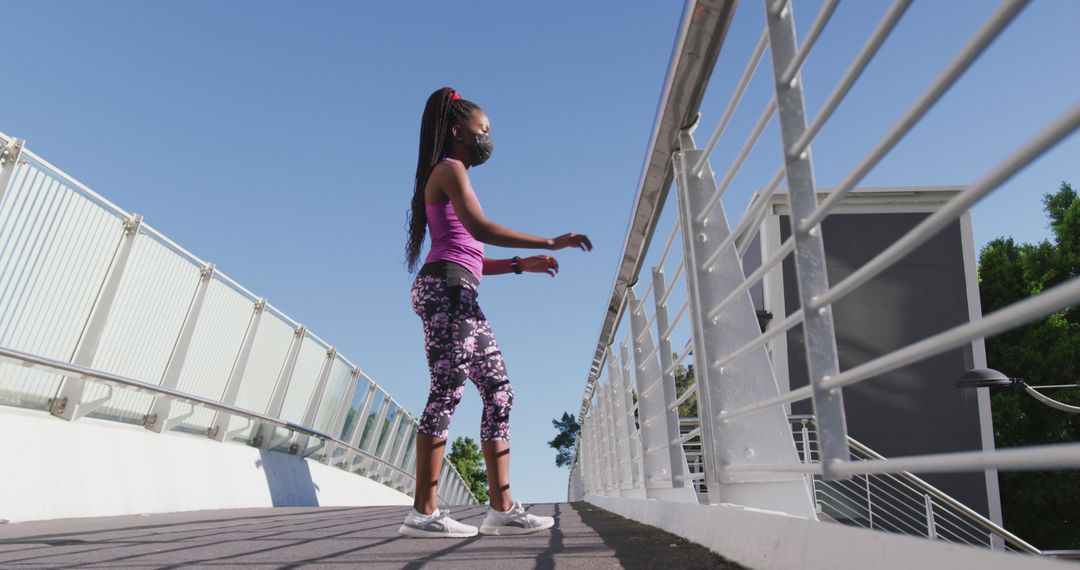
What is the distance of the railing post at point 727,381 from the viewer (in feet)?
8.50

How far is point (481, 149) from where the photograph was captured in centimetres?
409

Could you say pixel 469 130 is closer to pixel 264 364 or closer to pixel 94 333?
pixel 94 333

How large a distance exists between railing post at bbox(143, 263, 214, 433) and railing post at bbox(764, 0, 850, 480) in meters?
5.87

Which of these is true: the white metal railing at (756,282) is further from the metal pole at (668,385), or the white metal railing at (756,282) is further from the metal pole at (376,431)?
the metal pole at (376,431)

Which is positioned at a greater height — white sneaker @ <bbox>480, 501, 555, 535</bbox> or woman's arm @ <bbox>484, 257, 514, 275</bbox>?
woman's arm @ <bbox>484, 257, 514, 275</bbox>

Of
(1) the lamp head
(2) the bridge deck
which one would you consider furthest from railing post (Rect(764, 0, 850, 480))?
(1) the lamp head

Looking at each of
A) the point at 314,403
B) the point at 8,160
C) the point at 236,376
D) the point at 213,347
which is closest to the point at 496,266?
the point at 8,160

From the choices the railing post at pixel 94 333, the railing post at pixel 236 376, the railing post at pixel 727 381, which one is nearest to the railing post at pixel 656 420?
the railing post at pixel 727 381

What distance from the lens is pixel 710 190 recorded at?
3.04 metres

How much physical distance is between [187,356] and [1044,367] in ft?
96.5

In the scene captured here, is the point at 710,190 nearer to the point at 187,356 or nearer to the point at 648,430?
the point at 648,430

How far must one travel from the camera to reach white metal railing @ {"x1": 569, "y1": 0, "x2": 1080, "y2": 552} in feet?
3.59

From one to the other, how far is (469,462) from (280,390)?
62.2 meters

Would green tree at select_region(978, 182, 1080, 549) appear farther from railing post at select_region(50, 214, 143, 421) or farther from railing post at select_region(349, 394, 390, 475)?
railing post at select_region(50, 214, 143, 421)
